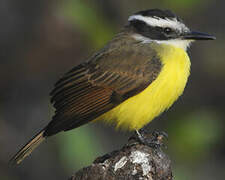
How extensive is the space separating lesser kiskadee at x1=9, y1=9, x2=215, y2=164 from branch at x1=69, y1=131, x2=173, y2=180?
2.80 ft

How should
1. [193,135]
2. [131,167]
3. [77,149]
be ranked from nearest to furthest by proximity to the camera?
[131,167] < [77,149] < [193,135]

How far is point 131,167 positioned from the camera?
18.3 feet

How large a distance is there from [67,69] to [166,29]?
3318 millimetres

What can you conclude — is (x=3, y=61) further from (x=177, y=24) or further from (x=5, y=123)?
(x=177, y=24)

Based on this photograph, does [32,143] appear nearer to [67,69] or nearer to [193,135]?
[193,135]

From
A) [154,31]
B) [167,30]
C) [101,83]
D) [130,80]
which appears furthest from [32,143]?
[167,30]

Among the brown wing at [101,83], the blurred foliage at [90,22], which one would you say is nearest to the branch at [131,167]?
the brown wing at [101,83]

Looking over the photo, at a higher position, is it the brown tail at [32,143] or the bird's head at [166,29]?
the bird's head at [166,29]

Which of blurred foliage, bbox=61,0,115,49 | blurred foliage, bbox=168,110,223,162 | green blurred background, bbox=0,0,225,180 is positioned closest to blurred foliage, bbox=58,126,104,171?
green blurred background, bbox=0,0,225,180

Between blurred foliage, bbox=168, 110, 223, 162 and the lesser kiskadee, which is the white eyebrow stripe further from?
blurred foliage, bbox=168, 110, 223, 162

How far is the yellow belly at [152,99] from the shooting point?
6621mm

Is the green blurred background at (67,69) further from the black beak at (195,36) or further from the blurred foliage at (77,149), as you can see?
the black beak at (195,36)

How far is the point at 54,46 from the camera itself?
9961 mm

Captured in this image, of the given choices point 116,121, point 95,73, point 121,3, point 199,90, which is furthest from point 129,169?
point 199,90
